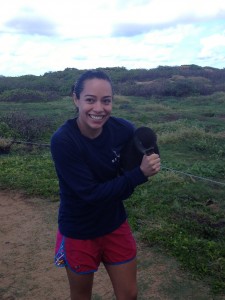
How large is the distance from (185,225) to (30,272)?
1.77 meters

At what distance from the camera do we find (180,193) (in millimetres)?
5754

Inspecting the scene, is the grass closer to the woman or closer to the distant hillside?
the woman

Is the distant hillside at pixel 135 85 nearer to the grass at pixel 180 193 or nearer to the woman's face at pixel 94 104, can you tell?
the grass at pixel 180 193

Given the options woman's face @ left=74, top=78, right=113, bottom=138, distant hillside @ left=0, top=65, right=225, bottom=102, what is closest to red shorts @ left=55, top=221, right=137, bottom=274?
woman's face @ left=74, top=78, right=113, bottom=138

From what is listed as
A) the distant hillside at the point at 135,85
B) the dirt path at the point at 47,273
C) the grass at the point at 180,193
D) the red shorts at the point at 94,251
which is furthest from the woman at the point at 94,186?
the distant hillside at the point at 135,85

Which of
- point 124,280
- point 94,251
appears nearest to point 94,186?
point 94,251

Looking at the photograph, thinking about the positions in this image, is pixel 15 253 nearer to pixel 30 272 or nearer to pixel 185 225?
pixel 30 272

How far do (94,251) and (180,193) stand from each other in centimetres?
365

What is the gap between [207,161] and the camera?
26.2 feet

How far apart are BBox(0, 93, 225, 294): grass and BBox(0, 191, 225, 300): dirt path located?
172 millimetres

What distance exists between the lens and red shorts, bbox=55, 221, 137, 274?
88.0 inches

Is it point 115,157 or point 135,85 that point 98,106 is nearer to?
point 115,157

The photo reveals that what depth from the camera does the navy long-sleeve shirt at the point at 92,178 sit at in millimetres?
2082

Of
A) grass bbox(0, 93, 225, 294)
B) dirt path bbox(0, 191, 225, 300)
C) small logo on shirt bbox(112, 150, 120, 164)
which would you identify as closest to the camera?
small logo on shirt bbox(112, 150, 120, 164)
